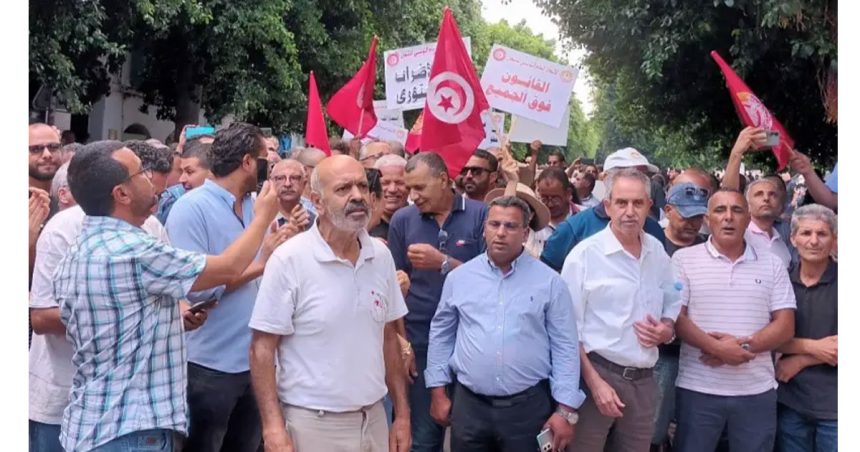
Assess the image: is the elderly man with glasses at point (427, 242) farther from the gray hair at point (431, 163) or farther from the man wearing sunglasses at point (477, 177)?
the man wearing sunglasses at point (477, 177)

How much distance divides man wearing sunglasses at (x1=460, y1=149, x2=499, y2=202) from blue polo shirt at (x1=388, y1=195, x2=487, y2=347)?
1037mm

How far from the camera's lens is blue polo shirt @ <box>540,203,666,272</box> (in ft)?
17.0

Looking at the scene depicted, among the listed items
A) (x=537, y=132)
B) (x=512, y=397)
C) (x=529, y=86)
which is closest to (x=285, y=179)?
(x=512, y=397)

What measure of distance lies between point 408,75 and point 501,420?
6452mm

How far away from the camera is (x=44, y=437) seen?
152 inches

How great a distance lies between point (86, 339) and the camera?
130 inches

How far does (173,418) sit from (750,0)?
8906 millimetres

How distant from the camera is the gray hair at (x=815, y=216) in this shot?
4.87m

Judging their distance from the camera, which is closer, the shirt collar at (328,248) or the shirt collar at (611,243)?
the shirt collar at (328,248)

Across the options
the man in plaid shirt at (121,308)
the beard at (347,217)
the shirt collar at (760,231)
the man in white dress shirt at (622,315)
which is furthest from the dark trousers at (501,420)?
the shirt collar at (760,231)

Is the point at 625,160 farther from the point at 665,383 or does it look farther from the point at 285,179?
the point at 285,179

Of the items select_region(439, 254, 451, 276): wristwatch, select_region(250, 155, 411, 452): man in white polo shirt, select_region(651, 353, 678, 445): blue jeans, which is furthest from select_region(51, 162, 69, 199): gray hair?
select_region(651, 353, 678, 445): blue jeans

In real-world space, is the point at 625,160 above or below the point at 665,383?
above

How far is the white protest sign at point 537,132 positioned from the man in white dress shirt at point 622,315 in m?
4.62
